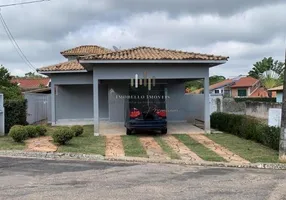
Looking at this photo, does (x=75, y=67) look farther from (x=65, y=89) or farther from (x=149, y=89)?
(x=149, y=89)

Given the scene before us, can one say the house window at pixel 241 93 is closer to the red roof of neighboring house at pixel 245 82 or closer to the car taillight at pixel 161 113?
the red roof of neighboring house at pixel 245 82

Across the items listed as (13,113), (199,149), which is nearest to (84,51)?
(13,113)

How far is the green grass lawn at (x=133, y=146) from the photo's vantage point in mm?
11814

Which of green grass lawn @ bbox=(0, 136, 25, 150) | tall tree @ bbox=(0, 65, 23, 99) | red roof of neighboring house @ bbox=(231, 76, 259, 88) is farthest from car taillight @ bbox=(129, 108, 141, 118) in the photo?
red roof of neighboring house @ bbox=(231, 76, 259, 88)

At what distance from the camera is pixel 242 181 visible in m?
8.11

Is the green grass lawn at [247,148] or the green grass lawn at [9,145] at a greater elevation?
the green grass lawn at [9,145]

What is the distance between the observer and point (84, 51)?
92.5 ft

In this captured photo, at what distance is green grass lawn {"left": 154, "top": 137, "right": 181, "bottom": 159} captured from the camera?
1145cm

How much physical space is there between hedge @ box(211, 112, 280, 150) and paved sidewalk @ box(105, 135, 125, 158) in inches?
201

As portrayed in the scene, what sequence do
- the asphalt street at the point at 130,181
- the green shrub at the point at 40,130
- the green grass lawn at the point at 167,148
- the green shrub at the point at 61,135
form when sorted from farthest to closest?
1. the green shrub at the point at 40,130
2. the green shrub at the point at 61,135
3. the green grass lawn at the point at 167,148
4. the asphalt street at the point at 130,181

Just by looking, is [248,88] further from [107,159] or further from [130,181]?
[130,181]

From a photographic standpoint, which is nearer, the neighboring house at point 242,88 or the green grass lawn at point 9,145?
the green grass lawn at point 9,145

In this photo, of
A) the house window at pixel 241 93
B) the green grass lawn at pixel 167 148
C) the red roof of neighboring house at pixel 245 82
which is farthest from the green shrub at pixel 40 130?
the house window at pixel 241 93

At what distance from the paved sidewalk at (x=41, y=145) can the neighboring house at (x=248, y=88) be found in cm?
5675
